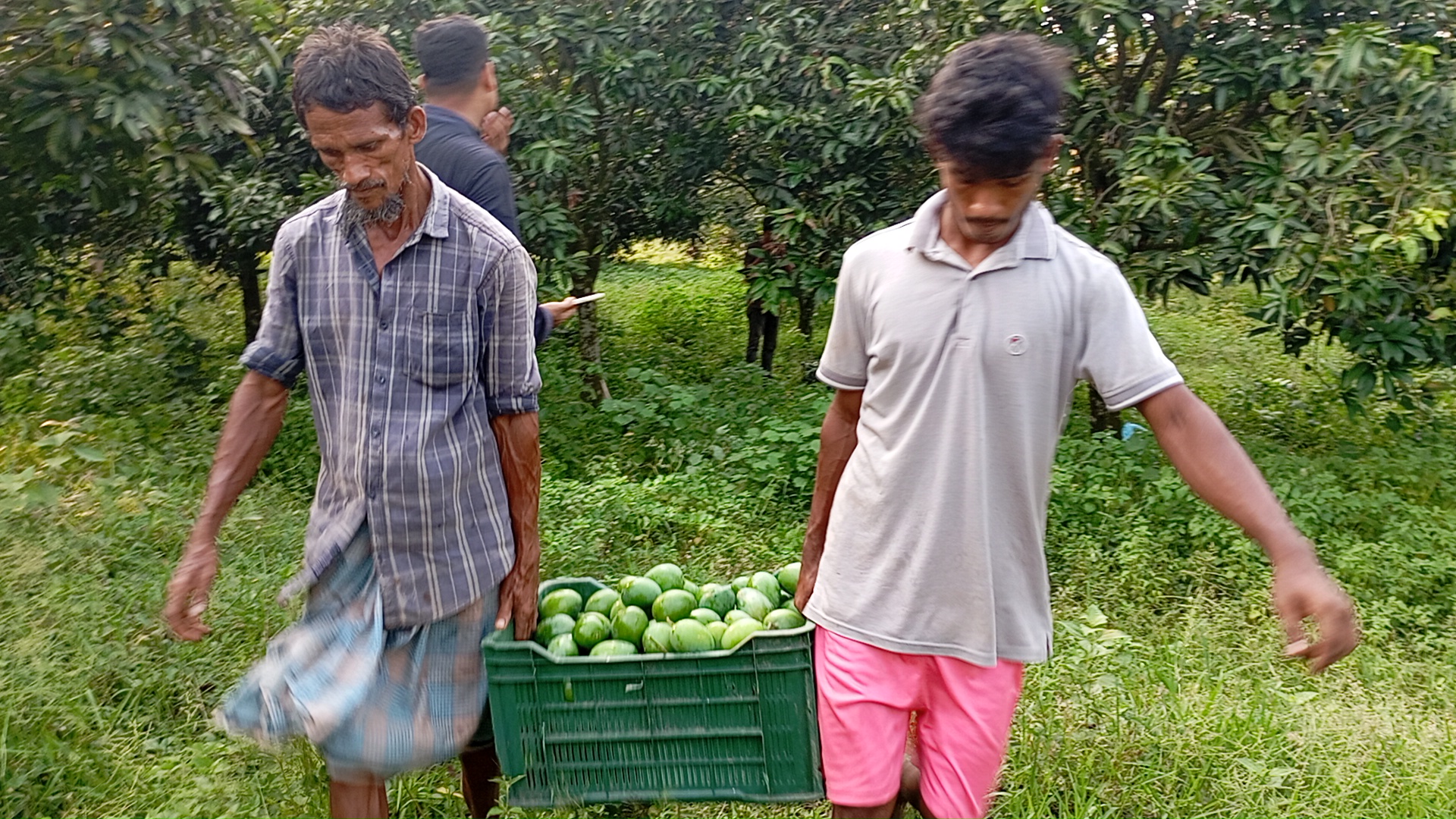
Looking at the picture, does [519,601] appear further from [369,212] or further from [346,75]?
[346,75]

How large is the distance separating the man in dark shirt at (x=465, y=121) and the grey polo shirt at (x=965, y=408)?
4.32ft

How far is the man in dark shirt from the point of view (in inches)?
121

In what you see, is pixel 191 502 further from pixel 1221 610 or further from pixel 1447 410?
pixel 1447 410

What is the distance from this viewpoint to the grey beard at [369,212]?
2091 mm

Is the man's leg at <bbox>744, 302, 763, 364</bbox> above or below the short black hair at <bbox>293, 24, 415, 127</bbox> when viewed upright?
below

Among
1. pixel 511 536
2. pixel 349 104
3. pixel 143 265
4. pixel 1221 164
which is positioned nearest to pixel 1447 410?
pixel 1221 164

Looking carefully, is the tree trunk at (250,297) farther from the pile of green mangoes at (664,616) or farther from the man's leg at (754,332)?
the pile of green mangoes at (664,616)

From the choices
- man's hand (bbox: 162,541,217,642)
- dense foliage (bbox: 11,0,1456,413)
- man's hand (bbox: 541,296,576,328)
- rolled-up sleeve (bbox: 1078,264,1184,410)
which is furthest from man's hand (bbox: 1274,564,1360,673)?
dense foliage (bbox: 11,0,1456,413)

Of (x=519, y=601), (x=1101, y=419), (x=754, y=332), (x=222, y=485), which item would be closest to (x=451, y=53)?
(x=222, y=485)

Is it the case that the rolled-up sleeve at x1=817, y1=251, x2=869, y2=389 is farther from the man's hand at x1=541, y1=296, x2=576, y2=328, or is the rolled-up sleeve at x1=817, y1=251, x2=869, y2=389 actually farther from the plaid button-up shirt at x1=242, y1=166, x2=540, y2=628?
the man's hand at x1=541, y1=296, x2=576, y2=328

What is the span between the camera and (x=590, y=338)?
6656 millimetres

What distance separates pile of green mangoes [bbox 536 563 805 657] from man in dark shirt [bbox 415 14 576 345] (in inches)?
33.5

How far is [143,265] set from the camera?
714 cm

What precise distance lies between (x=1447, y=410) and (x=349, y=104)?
662cm
